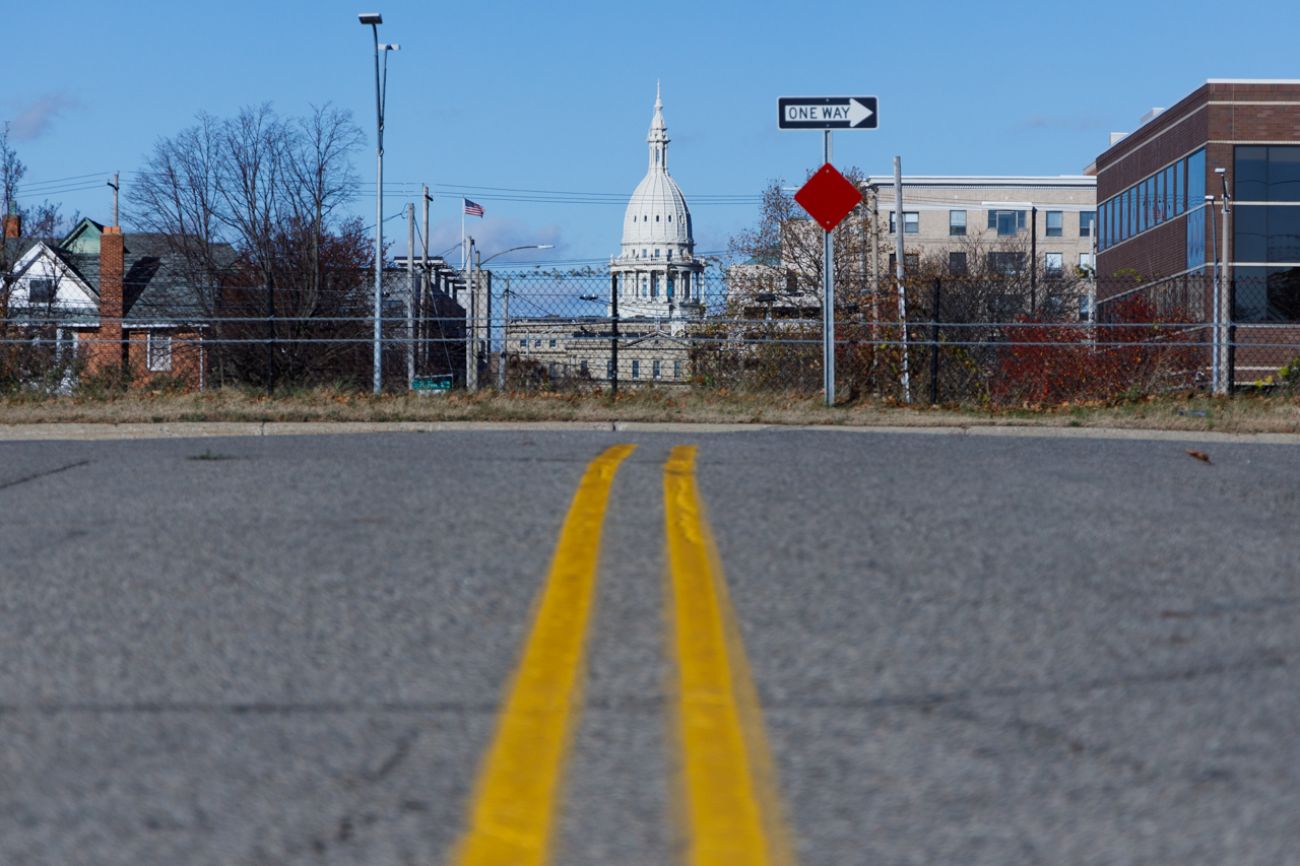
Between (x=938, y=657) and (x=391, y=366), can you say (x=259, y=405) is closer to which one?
(x=391, y=366)

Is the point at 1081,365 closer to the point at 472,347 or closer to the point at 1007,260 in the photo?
the point at 472,347

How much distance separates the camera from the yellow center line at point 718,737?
2775 mm

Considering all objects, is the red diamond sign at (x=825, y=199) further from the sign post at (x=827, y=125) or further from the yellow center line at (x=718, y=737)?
the yellow center line at (x=718, y=737)

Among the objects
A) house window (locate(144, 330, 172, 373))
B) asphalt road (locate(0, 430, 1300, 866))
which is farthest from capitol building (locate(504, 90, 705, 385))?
asphalt road (locate(0, 430, 1300, 866))

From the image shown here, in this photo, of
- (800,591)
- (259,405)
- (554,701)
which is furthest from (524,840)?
(259,405)

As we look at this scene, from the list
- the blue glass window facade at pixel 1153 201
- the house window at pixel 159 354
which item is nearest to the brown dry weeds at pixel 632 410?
the house window at pixel 159 354

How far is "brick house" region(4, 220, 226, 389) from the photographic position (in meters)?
24.4

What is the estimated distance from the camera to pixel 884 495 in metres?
6.89

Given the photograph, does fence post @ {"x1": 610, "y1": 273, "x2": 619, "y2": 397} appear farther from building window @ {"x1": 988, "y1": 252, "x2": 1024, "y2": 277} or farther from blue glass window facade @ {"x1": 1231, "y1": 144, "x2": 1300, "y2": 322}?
building window @ {"x1": 988, "y1": 252, "x2": 1024, "y2": 277}

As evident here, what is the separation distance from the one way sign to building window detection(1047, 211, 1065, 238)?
90913 millimetres

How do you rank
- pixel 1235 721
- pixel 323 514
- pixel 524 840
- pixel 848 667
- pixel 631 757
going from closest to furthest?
pixel 524 840
pixel 631 757
pixel 1235 721
pixel 848 667
pixel 323 514

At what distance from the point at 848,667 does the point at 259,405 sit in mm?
13879

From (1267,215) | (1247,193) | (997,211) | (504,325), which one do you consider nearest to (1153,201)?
(1247,193)

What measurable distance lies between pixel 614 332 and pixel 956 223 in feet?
274
